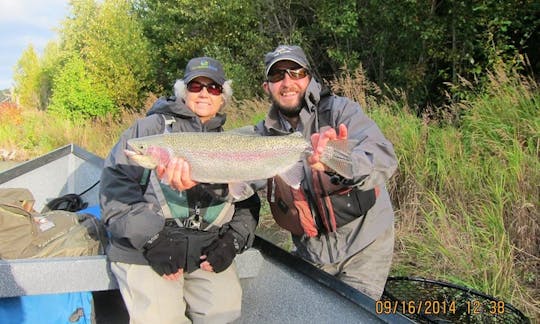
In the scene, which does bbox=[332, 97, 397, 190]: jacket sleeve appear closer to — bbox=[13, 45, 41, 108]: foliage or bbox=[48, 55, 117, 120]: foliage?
bbox=[48, 55, 117, 120]: foliage

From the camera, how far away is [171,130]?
321 centimetres

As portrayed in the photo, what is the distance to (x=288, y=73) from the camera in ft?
10.9

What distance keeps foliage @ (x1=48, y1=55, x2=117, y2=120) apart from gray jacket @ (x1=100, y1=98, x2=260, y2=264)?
1821 centimetres

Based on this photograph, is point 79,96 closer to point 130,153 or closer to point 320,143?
point 130,153

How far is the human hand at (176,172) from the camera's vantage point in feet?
9.02

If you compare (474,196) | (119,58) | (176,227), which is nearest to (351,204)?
(176,227)

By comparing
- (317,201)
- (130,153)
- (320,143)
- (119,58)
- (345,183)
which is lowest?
(317,201)

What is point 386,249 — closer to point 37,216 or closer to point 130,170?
point 130,170

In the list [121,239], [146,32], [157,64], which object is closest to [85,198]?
[121,239]

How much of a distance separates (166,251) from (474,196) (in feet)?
11.1

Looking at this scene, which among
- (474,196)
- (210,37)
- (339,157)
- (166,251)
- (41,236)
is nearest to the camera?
(339,157)

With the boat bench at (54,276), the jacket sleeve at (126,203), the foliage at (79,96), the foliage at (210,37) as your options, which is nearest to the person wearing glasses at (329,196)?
the jacket sleeve at (126,203)

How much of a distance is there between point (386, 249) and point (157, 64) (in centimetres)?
2076

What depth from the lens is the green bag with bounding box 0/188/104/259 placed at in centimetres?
349
